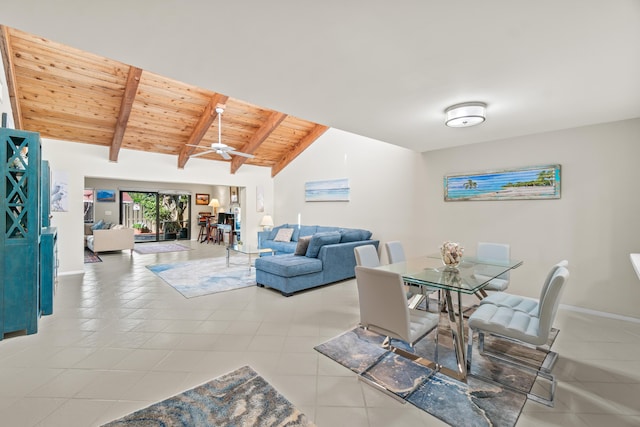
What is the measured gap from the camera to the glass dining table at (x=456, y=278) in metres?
2.13

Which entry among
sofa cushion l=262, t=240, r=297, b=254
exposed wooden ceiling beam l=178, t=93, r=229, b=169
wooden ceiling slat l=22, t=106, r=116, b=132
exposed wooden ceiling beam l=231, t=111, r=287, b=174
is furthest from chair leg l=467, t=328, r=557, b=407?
wooden ceiling slat l=22, t=106, r=116, b=132

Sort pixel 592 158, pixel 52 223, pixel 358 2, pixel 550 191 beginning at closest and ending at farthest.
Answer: pixel 358 2 → pixel 592 158 → pixel 550 191 → pixel 52 223

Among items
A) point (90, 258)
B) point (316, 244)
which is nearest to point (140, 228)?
point (90, 258)

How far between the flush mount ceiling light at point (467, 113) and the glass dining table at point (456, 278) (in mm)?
1471

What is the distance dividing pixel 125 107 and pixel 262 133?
8.47 feet

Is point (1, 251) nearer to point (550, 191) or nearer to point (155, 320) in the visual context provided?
point (155, 320)

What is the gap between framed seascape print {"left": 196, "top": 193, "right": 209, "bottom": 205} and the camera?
1138 centimetres

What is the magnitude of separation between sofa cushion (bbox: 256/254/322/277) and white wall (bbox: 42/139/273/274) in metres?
3.99

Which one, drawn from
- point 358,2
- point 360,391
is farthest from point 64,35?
point 360,391

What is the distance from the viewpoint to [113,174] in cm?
612

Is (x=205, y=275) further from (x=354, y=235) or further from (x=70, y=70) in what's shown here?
(x=70, y=70)

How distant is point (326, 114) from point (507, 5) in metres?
1.85

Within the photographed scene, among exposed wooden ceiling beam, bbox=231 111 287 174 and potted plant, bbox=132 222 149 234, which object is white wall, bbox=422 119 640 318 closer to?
exposed wooden ceiling beam, bbox=231 111 287 174

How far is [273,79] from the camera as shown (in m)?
2.28
